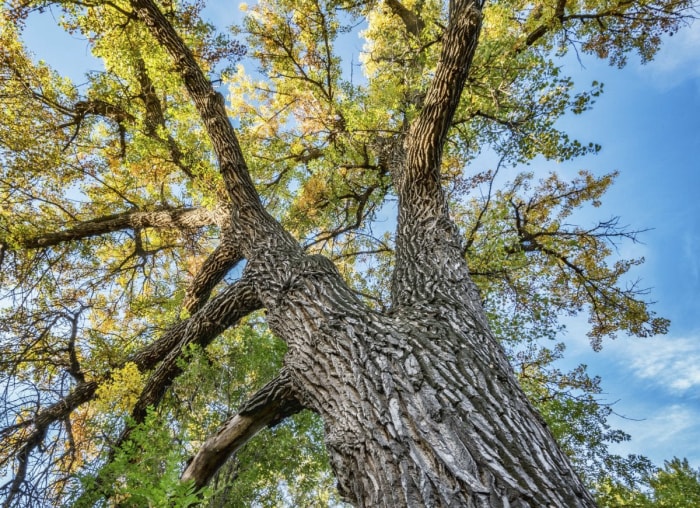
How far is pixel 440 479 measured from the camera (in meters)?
1.55

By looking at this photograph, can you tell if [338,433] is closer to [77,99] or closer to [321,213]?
[321,213]

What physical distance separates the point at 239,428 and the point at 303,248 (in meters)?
2.31

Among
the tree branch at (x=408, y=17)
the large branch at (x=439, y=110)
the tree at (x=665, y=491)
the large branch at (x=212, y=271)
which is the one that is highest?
the tree branch at (x=408, y=17)

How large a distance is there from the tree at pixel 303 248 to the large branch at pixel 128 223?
0.13 feet

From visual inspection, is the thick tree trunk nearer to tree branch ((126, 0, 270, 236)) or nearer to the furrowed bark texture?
the furrowed bark texture

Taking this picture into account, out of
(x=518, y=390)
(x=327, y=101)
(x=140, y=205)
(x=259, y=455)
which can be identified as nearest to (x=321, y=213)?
(x=327, y=101)

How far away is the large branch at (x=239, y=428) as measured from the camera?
10.0 feet

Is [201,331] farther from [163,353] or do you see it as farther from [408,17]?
[408,17]

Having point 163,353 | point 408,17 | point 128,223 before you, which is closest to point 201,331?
point 163,353

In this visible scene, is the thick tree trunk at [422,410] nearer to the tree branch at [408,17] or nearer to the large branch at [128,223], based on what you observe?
the large branch at [128,223]

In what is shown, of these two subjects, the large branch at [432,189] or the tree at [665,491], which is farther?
Answer: the tree at [665,491]

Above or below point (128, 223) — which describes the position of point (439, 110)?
below

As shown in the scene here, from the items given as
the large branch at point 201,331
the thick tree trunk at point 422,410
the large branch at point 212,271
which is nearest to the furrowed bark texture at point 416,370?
the thick tree trunk at point 422,410

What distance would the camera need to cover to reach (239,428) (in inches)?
123
